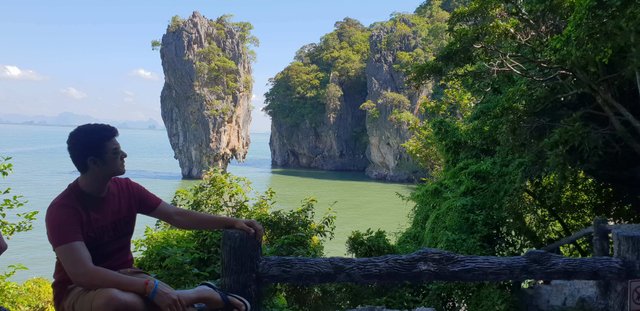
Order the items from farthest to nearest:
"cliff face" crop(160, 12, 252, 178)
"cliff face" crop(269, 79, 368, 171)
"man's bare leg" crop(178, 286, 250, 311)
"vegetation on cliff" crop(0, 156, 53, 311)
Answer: "cliff face" crop(269, 79, 368, 171) → "cliff face" crop(160, 12, 252, 178) → "vegetation on cliff" crop(0, 156, 53, 311) → "man's bare leg" crop(178, 286, 250, 311)

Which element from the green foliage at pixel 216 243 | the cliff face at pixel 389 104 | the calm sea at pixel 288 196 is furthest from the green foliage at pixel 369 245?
the cliff face at pixel 389 104

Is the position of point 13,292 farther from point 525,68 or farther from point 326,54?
point 326,54

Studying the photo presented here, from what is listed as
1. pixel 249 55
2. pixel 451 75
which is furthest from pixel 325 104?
pixel 451 75

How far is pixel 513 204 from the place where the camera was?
27.5 ft

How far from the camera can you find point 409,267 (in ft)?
9.25

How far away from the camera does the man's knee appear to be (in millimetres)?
1926

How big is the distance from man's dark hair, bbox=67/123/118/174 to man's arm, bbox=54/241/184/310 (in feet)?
1.04

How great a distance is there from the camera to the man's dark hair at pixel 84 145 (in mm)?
2119

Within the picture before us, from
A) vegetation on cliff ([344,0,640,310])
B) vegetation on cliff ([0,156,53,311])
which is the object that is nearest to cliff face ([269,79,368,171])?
vegetation on cliff ([0,156,53,311])

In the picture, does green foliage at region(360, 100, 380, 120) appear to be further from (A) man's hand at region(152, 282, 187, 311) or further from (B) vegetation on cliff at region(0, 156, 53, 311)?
(A) man's hand at region(152, 282, 187, 311)

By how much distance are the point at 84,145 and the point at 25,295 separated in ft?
30.1

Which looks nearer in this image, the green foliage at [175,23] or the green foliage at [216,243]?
the green foliage at [216,243]

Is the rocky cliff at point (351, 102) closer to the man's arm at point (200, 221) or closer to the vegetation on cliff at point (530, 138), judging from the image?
the vegetation on cliff at point (530, 138)

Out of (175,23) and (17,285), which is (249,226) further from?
(175,23)
